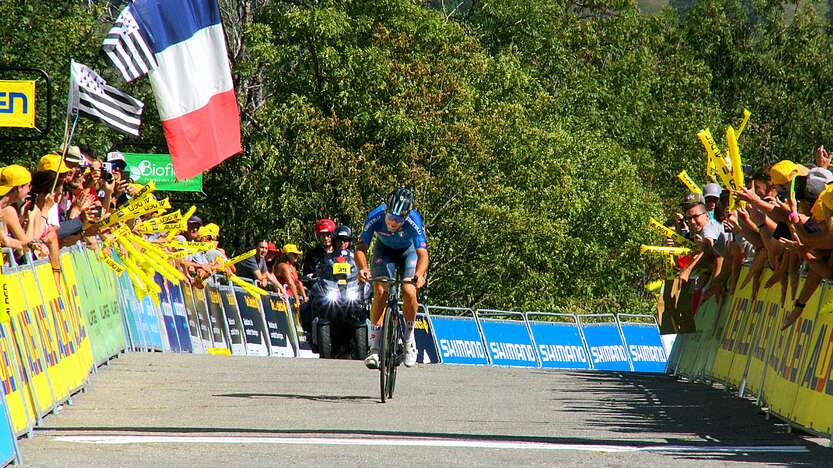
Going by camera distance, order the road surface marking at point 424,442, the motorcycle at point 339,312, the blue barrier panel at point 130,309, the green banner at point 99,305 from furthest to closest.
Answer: the motorcycle at point 339,312 → the blue barrier panel at point 130,309 → the green banner at point 99,305 → the road surface marking at point 424,442

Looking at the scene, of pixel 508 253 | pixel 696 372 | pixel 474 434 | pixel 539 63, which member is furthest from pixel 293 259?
pixel 539 63

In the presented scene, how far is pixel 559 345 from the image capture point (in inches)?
1111

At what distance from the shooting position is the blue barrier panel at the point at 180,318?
2023cm

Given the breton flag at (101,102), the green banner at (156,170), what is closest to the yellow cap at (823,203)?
the breton flag at (101,102)

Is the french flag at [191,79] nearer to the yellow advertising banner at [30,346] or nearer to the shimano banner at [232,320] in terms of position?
the yellow advertising banner at [30,346]

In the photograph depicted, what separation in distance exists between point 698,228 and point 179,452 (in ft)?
28.5

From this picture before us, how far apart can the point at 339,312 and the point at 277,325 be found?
1979mm

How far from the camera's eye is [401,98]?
3900cm

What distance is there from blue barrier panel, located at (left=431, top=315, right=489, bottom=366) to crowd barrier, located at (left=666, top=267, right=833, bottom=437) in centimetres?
839

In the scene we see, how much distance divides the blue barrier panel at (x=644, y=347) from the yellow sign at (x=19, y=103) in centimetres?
1255

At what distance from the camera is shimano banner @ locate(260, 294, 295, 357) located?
23578mm

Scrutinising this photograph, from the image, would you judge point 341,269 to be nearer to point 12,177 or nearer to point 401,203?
point 401,203

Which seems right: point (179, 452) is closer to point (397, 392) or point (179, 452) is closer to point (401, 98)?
point (397, 392)

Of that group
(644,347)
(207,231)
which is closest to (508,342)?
(644,347)
